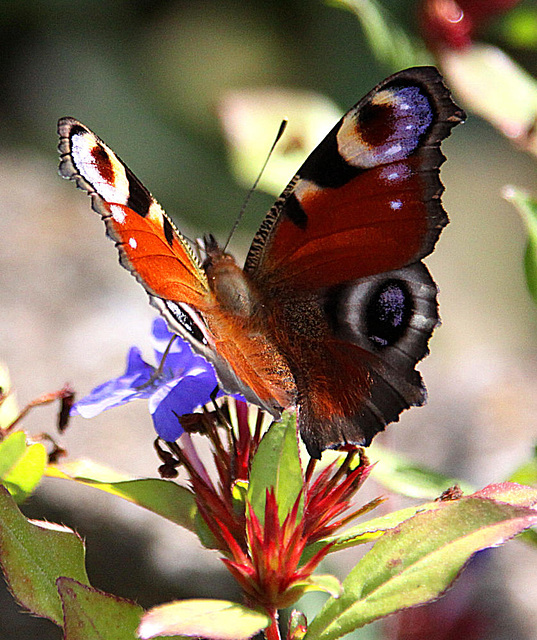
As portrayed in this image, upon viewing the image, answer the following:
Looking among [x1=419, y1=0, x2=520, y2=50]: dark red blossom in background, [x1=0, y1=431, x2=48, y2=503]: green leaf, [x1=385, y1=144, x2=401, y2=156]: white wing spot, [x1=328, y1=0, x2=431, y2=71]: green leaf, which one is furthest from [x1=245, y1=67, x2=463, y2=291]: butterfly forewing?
[x1=419, y1=0, x2=520, y2=50]: dark red blossom in background

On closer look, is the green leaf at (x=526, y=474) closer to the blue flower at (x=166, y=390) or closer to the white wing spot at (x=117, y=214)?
the blue flower at (x=166, y=390)

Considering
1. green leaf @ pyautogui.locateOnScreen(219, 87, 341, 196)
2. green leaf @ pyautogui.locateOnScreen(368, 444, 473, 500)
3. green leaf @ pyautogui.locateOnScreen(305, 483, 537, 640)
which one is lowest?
green leaf @ pyautogui.locateOnScreen(305, 483, 537, 640)

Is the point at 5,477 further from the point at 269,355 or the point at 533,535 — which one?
the point at 533,535

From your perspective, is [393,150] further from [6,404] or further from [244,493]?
[6,404]

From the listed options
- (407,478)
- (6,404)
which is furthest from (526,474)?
(6,404)

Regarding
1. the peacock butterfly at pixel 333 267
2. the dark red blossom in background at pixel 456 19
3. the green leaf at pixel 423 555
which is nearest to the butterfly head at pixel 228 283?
the peacock butterfly at pixel 333 267

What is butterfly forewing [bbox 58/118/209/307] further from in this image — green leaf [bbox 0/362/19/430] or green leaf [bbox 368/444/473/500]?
green leaf [bbox 368/444/473/500]
